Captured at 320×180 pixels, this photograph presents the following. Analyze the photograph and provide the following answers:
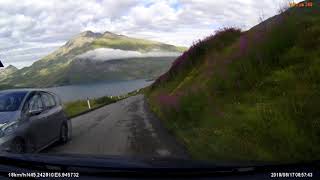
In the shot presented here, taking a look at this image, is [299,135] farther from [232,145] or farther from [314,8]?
[314,8]

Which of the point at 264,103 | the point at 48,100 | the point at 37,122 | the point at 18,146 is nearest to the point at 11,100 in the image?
the point at 37,122

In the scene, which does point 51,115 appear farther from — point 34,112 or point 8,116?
point 8,116

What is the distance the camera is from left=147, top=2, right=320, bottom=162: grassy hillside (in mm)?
8219

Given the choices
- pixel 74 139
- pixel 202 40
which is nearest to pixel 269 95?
pixel 74 139

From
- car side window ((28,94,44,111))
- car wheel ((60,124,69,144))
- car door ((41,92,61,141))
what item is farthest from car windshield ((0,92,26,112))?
car wheel ((60,124,69,144))

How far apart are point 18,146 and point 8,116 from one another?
2.13 ft

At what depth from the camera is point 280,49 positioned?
13383 millimetres

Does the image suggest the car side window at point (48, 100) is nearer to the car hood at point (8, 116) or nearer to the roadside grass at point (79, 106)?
the car hood at point (8, 116)

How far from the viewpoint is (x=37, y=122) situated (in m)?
11.3

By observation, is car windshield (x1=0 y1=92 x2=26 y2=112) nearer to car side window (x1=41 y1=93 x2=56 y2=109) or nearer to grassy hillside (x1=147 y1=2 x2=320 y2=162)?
car side window (x1=41 y1=93 x2=56 y2=109)

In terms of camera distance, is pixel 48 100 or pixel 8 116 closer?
pixel 8 116

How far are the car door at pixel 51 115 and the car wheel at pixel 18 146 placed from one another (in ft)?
6.21

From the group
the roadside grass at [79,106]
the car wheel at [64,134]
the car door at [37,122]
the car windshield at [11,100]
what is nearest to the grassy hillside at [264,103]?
the car wheel at [64,134]

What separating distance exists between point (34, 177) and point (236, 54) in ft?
41.2
